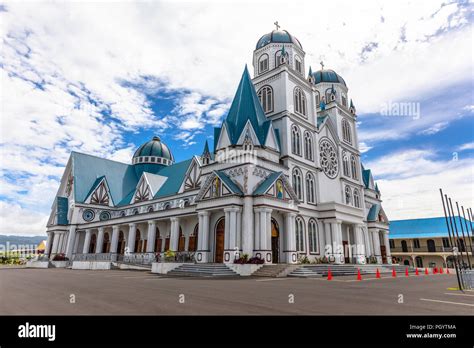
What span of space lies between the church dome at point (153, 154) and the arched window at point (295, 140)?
30386mm

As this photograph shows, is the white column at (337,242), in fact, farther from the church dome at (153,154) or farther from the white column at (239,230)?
the church dome at (153,154)

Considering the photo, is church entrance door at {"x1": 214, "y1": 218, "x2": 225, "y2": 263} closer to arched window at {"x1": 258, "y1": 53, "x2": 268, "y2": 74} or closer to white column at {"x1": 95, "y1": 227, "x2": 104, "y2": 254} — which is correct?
arched window at {"x1": 258, "y1": 53, "x2": 268, "y2": 74}

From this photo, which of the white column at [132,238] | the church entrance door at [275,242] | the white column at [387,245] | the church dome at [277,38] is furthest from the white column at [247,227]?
the white column at [387,245]

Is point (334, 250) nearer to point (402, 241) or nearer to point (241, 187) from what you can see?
point (241, 187)

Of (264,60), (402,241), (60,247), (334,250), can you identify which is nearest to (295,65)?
(264,60)

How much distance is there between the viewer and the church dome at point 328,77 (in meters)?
43.4

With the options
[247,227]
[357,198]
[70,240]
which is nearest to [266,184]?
[247,227]

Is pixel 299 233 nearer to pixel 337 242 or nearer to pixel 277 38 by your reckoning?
pixel 337 242

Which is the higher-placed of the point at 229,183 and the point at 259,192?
the point at 229,183

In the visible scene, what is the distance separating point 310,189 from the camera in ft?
102

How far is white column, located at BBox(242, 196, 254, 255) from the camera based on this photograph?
22.2 metres

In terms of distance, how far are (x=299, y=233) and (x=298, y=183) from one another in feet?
16.8

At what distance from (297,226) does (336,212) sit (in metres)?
4.96
